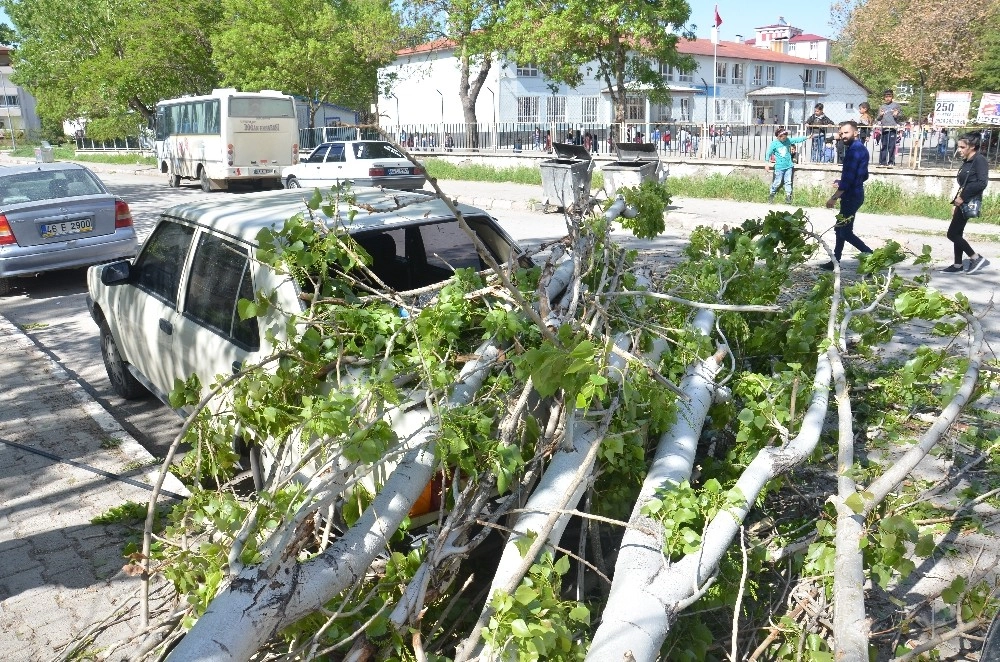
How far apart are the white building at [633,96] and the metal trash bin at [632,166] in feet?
84.0

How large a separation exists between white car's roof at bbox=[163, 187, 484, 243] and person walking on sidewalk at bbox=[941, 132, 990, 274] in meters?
8.14

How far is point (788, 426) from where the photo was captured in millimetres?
4082

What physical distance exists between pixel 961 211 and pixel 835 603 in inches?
377

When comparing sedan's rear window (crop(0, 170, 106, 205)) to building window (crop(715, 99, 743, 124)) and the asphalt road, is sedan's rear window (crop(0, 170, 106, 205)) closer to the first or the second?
the asphalt road

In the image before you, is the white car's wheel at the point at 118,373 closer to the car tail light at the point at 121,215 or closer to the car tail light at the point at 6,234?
the car tail light at the point at 6,234

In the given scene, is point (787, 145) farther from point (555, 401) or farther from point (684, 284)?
point (555, 401)

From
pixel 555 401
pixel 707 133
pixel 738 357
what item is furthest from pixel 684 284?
pixel 707 133

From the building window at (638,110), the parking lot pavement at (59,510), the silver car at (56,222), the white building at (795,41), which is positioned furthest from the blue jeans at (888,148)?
the white building at (795,41)

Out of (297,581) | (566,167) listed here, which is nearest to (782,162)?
(566,167)

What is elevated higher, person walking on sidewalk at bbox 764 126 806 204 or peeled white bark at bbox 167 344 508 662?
person walking on sidewalk at bbox 764 126 806 204

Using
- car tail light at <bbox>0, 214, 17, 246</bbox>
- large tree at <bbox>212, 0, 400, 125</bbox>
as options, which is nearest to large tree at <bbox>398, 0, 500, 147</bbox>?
large tree at <bbox>212, 0, 400, 125</bbox>

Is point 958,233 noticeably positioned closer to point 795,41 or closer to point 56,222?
point 56,222

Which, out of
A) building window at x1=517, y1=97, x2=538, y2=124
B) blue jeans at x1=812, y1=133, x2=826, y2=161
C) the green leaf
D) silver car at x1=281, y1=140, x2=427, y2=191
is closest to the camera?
the green leaf

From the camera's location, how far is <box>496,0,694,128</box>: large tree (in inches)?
923
